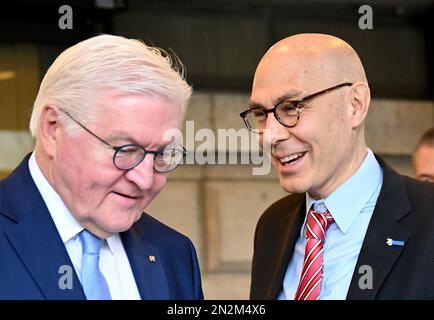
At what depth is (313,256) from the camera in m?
2.56

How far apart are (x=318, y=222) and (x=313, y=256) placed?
0.12m

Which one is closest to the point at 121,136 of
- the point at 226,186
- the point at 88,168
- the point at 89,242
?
the point at 88,168

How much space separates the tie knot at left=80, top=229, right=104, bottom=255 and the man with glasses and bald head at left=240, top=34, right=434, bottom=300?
29.1 inches

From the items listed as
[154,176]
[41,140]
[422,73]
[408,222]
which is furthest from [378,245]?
[422,73]

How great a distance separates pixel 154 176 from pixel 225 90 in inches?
95.3

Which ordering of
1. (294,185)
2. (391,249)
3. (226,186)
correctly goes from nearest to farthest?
(391,249), (294,185), (226,186)

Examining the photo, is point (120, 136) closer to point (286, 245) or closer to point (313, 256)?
point (313, 256)

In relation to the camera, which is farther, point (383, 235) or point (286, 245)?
point (286, 245)

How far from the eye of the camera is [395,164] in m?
4.45

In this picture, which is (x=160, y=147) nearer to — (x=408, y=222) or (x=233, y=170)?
(x=408, y=222)

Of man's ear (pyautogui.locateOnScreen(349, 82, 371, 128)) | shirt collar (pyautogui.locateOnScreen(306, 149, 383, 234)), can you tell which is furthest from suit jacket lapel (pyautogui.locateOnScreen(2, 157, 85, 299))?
man's ear (pyautogui.locateOnScreen(349, 82, 371, 128))

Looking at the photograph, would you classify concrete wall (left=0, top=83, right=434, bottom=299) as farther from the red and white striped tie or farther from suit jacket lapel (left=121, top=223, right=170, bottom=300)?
suit jacket lapel (left=121, top=223, right=170, bottom=300)

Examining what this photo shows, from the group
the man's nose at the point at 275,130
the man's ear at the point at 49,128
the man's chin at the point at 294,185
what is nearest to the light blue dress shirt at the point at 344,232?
the man's chin at the point at 294,185
